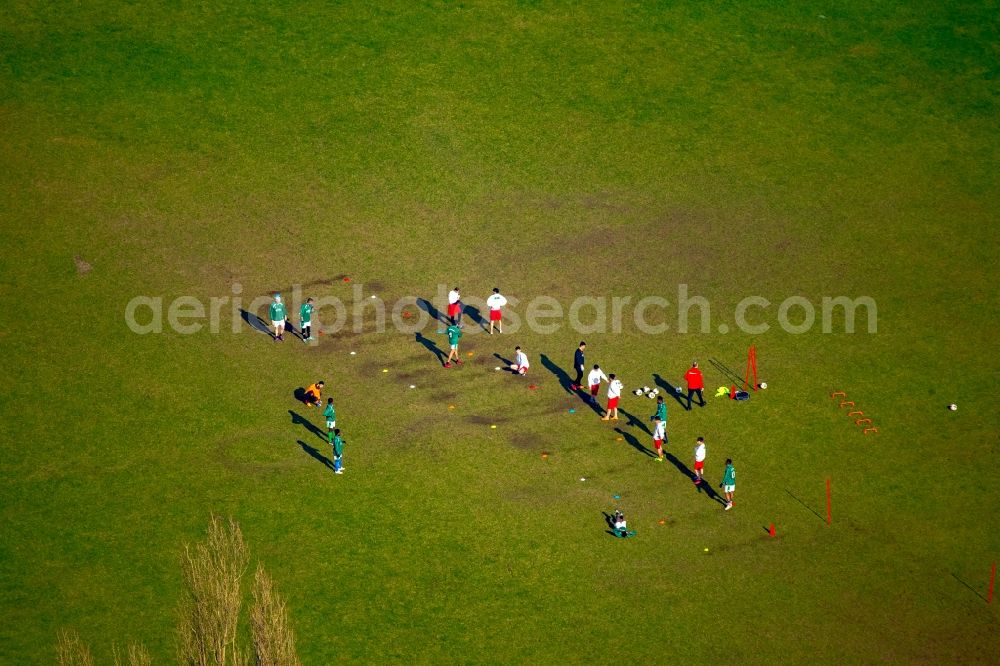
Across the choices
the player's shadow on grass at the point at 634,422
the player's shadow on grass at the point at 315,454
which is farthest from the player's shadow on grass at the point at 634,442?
the player's shadow on grass at the point at 315,454

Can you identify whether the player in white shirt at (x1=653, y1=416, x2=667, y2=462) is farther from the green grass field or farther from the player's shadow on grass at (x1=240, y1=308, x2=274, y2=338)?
the player's shadow on grass at (x1=240, y1=308, x2=274, y2=338)

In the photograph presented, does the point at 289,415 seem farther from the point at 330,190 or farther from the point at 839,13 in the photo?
the point at 839,13

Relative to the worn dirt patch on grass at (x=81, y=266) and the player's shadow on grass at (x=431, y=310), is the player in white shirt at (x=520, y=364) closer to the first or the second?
the player's shadow on grass at (x=431, y=310)

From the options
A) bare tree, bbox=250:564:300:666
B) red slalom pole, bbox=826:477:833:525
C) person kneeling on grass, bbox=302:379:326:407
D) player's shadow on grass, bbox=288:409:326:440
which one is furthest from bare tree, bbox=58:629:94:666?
red slalom pole, bbox=826:477:833:525

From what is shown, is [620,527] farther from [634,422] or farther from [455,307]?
[455,307]

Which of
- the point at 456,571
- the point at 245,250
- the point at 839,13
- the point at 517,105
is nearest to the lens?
the point at 456,571

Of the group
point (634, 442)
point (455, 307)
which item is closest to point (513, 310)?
point (455, 307)

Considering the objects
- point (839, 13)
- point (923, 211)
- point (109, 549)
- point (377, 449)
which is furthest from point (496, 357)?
point (839, 13)
